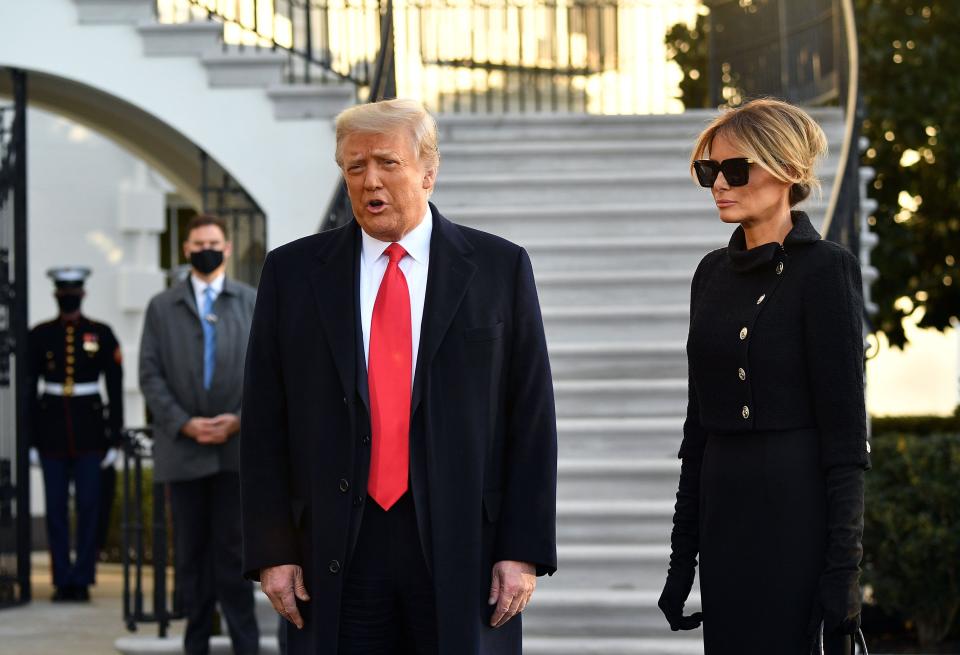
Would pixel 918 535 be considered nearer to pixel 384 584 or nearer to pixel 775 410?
pixel 775 410

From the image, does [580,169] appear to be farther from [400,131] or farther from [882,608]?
[400,131]

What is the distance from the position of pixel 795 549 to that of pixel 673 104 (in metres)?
10.7

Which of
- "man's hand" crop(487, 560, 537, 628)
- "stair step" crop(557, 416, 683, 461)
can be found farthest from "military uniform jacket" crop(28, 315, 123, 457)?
"man's hand" crop(487, 560, 537, 628)

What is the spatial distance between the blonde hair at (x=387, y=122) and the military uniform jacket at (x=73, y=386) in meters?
6.50

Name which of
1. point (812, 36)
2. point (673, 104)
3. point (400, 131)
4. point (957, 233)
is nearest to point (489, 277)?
point (400, 131)

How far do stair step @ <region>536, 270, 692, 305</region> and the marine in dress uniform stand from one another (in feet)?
9.77

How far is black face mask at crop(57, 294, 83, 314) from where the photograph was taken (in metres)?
9.80

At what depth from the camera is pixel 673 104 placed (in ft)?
44.8

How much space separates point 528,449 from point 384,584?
41 cm

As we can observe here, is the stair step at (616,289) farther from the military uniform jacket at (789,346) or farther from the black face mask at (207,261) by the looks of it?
the military uniform jacket at (789,346)

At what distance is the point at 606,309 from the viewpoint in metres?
8.00

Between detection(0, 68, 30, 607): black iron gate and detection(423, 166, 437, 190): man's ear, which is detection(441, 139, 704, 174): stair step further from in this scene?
detection(423, 166, 437, 190): man's ear

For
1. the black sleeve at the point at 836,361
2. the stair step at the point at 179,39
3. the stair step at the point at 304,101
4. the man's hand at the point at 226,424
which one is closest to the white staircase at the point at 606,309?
the stair step at the point at 304,101

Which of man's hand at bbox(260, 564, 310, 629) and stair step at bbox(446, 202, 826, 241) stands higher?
stair step at bbox(446, 202, 826, 241)
